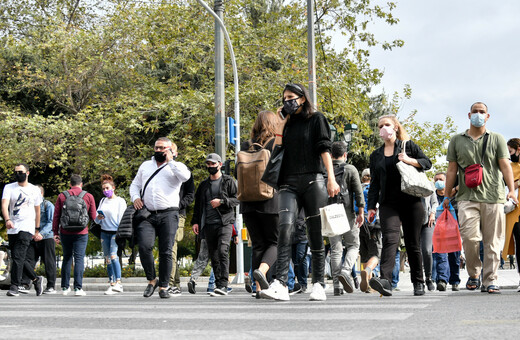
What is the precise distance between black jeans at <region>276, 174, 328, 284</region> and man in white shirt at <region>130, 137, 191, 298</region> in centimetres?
224

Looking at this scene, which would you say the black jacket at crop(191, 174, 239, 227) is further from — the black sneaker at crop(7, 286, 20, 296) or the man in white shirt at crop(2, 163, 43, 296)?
the black sneaker at crop(7, 286, 20, 296)

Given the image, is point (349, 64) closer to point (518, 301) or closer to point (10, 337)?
point (518, 301)

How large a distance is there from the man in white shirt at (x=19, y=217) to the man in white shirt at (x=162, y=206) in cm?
335

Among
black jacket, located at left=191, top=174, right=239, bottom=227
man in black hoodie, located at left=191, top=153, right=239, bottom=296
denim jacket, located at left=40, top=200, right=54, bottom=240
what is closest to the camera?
man in black hoodie, located at left=191, top=153, right=239, bottom=296

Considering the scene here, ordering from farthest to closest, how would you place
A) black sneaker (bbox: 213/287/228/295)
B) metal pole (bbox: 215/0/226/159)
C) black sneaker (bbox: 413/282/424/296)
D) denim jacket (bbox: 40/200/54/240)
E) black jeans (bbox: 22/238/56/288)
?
metal pole (bbox: 215/0/226/159) → denim jacket (bbox: 40/200/54/240) → black jeans (bbox: 22/238/56/288) → black sneaker (bbox: 213/287/228/295) → black sneaker (bbox: 413/282/424/296)

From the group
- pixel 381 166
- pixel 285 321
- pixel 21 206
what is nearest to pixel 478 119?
pixel 381 166

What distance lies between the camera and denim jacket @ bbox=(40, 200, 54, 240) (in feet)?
46.6

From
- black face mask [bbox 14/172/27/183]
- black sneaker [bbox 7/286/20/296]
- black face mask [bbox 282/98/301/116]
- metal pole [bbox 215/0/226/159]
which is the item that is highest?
metal pole [bbox 215/0/226/159]

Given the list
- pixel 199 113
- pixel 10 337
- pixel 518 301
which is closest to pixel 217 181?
pixel 518 301

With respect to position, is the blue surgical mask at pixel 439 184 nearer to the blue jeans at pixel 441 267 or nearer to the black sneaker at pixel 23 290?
the blue jeans at pixel 441 267

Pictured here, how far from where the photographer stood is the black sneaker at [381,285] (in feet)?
26.7

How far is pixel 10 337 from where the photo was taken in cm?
497

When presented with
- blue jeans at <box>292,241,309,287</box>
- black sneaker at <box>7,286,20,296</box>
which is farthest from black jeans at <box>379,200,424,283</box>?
black sneaker at <box>7,286,20,296</box>

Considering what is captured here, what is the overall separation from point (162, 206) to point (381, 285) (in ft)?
9.88
